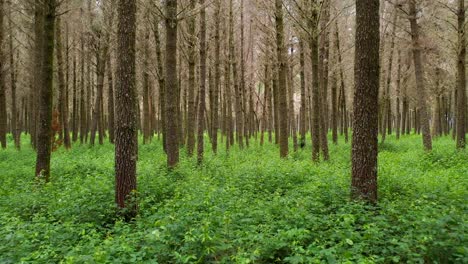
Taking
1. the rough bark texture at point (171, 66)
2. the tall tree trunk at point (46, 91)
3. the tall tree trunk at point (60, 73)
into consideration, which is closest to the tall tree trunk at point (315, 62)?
the rough bark texture at point (171, 66)

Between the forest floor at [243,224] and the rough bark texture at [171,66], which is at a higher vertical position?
the rough bark texture at [171,66]

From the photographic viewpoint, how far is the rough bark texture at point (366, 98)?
6320mm

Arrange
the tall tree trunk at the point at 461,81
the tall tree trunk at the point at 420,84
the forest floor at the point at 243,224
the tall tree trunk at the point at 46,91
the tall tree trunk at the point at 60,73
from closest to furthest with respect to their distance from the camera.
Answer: the forest floor at the point at 243,224
the tall tree trunk at the point at 46,91
the tall tree trunk at the point at 420,84
the tall tree trunk at the point at 461,81
the tall tree trunk at the point at 60,73

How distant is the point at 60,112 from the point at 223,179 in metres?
14.3

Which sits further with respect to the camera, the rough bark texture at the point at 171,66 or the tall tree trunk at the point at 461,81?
the tall tree trunk at the point at 461,81

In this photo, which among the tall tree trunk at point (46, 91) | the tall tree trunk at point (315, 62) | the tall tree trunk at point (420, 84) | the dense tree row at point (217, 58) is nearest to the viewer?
the dense tree row at point (217, 58)

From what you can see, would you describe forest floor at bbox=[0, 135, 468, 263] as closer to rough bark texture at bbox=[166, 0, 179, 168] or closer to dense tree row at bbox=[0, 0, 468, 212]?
dense tree row at bbox=[0, 0, 468, 212]

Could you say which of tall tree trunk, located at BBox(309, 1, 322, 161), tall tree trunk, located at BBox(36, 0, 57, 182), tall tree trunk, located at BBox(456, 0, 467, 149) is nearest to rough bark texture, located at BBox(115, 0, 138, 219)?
tall tree trunk, located at BBox(36, 0, 57, 182)

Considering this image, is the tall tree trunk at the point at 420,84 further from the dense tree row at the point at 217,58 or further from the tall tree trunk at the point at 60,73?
the tall tree trunk at the point at 60,73

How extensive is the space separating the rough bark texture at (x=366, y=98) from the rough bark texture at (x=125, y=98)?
4.18 metres

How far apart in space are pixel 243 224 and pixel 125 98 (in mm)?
3207

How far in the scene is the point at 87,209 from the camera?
21.8 ft

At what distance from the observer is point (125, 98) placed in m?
6.65

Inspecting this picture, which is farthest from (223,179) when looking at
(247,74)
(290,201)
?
(247,74)
